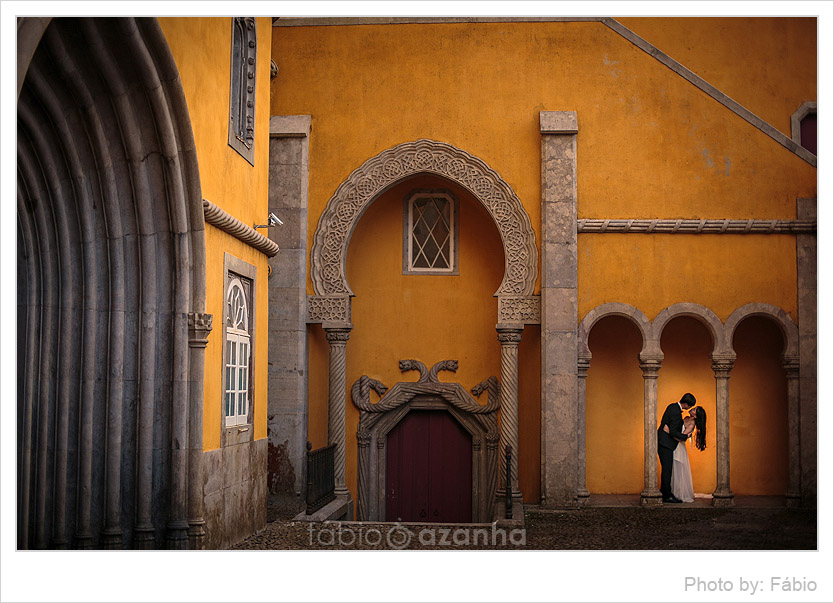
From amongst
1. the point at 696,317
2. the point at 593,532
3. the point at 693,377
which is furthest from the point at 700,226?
the point at 593,532

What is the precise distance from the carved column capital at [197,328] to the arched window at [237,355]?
34.7 inches

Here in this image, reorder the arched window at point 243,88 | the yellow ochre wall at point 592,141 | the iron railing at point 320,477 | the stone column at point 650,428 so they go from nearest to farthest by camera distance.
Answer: the arched window at point 243,88 → the iron railing at point 320,477 → the stone column at point 650,428 → the yellow ochre wall at point 592,141

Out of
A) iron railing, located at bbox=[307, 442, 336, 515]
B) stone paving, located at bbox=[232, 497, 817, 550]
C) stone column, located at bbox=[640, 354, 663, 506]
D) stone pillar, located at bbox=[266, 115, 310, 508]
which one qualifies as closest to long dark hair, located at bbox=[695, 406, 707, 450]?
stone column, located at bbox=[640, 354, 663, 506]

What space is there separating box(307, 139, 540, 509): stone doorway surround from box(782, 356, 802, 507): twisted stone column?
10.9ft

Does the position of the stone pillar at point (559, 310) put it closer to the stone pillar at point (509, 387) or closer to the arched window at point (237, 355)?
the stone pillar at point (509, 387)

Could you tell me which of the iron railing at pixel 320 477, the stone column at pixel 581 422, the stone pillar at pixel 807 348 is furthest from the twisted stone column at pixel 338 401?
the stone pillar at pixel 807 348

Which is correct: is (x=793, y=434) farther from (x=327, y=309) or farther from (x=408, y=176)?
(x=327, y=309)

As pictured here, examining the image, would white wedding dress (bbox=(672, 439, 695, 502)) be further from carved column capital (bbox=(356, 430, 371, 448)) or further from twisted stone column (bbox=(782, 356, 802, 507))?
carved column capital (bbox=(356, 430, 371, 448))

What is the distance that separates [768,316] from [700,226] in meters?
1.47

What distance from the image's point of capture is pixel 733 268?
13094 mm

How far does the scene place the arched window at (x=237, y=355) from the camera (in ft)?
28.6

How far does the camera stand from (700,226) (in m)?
13.0

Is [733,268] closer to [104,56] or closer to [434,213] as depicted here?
[434,213]

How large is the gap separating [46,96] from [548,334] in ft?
25.9
